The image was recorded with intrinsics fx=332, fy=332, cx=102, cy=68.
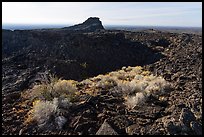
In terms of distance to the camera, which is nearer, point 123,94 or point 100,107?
point 100,107

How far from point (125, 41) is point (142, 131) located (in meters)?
16.3

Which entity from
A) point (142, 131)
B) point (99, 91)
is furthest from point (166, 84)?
point (142, 131)

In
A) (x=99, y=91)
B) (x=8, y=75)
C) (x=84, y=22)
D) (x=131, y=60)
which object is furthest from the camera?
(x=84, y=22)

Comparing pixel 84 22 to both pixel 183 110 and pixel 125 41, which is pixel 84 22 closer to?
pixel 125 41

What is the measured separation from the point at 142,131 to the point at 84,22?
35538mm

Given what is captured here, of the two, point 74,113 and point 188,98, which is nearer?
point 74,113

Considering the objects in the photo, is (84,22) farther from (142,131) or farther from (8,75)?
(142,131)

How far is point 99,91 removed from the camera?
13.1 m

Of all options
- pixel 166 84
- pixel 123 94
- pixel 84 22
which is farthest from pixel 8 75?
pixel 84 22

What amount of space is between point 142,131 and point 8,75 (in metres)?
9.43

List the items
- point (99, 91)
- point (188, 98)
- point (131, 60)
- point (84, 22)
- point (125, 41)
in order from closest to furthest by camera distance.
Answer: point (188, 98), point (99, 91), point (131, 60), point (125, 41), point (84, 22)

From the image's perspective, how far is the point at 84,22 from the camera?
144 ft

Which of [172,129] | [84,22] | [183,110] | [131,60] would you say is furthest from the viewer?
[84,22]

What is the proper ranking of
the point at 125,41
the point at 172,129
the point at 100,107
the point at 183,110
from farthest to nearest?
the point at 125,41, the point at 100,107, the point at 183,110, the point at 172,129
